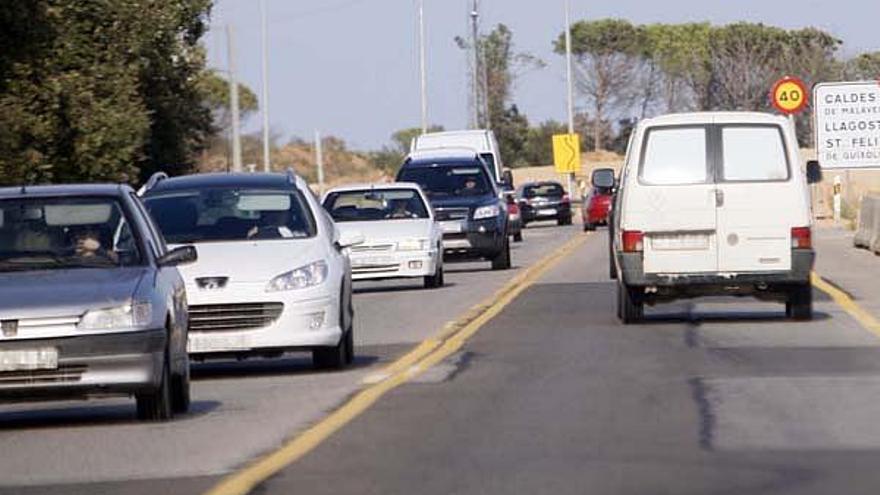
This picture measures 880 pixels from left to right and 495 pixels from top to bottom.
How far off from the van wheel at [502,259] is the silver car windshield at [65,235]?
68.8ft

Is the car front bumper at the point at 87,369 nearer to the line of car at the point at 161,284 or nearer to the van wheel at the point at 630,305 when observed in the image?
the line of car at the point at 161,284

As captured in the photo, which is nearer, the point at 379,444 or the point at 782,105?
the point at 379,444

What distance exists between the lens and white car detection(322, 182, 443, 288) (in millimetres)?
29844

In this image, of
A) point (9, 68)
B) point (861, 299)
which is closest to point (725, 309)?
point (861, 299)

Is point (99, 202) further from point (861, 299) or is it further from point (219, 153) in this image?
point (219, 153)

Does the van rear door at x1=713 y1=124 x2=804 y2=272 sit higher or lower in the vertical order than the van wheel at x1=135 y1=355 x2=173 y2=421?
higher

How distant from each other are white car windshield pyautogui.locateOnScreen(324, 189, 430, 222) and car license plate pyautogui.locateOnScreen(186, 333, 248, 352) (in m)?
13.4

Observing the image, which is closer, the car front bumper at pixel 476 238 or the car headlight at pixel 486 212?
the car front bumper at pixel 476 238

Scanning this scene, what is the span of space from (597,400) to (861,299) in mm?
11409

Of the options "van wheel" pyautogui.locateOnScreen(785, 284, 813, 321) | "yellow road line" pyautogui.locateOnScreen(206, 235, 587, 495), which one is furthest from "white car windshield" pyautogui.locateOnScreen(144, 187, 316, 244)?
"van wheel" pyautogui.locateOnScreen(785, 284, 813, 321)

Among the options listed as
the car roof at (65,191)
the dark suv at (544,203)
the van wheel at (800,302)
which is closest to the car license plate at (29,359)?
the car roof at (65,191)

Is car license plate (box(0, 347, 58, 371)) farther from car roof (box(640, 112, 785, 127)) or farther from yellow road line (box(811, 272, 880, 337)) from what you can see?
car roof (box(640, 112, 785, 127))

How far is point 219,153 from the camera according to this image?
89.4 metres

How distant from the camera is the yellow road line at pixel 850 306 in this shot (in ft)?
70.7
